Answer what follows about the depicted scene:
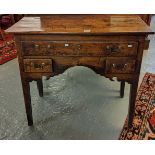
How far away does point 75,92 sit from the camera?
222 centimetres

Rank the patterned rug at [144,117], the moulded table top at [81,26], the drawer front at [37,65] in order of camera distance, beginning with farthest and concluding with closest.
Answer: the patterned rug at [144,117], the drawer front at [37,65], the moulded table top at [81,26]

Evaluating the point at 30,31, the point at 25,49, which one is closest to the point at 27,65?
the point at 25,49

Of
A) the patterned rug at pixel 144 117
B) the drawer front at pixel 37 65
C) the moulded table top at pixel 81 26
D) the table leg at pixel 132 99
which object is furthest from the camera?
the patterned rug at pixel 144 117

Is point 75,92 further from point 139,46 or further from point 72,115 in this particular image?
point 139,46

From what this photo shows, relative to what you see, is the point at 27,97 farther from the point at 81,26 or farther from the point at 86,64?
the point at 81,26

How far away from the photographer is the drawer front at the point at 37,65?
141cm

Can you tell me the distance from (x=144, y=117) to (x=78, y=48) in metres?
0.93

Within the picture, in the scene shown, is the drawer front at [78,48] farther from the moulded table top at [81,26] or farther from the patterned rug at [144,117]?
the patterned rug at [144,117]

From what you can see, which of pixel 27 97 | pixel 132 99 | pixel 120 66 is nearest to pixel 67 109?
pixel 27 97

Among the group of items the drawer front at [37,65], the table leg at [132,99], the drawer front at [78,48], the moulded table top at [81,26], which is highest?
the moulded table top at [81,26]

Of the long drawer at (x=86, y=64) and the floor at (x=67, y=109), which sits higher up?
the long drawer at (x=86, y=64)

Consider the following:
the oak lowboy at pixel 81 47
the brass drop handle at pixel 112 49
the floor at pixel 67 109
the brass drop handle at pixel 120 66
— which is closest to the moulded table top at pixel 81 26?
the oak lowboy at pixel 81 47

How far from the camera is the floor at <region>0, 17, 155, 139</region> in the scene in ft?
5.54

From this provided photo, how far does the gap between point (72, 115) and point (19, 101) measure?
0.57 metres
